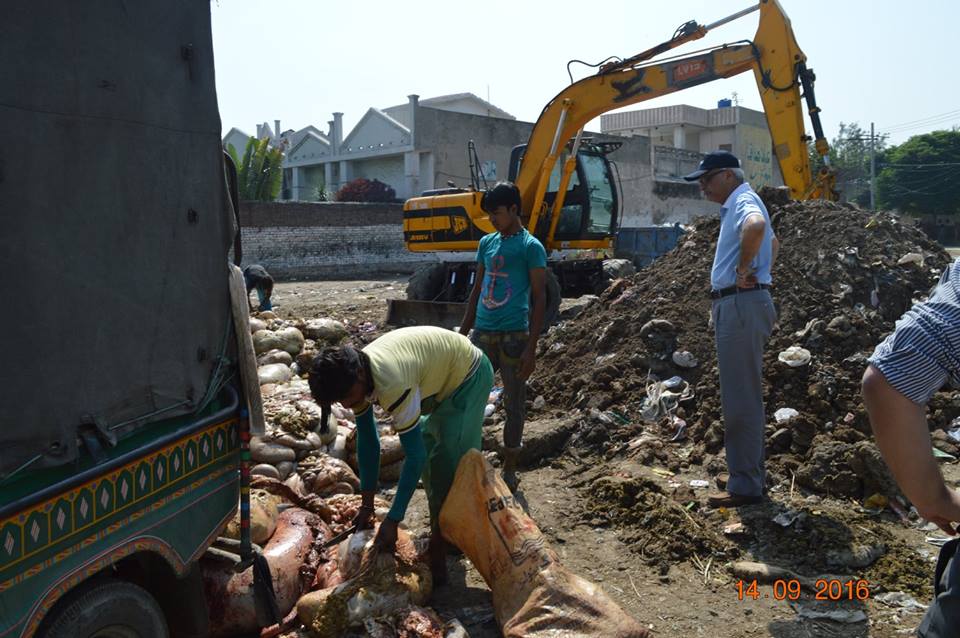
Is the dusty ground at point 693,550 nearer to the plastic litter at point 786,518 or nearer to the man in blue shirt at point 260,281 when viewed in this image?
the plastic litter at point 786,518

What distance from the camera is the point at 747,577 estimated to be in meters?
3.74

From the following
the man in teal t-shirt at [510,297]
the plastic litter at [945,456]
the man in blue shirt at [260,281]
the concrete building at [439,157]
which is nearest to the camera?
the man in teal t-shirt at [510,297]

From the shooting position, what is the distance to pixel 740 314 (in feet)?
13.9

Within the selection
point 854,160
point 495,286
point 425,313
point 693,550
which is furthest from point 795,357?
point 854,160

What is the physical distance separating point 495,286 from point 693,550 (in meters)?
1.91

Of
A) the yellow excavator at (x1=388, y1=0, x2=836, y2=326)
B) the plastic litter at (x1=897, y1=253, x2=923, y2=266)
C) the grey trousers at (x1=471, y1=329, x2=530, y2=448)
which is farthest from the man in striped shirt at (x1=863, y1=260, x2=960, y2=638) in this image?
the yellow excavator at (x1=388, y1=0, x2=836, y2=326)

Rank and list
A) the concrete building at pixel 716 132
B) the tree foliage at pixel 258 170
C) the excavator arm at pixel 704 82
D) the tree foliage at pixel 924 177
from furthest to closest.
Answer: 1. the tree foliage at pixel 924 177
2. the concrete building at pixel 716 132
3. the tree foliage at pixel 258 170
4. the excavator arm at pixel 704 82

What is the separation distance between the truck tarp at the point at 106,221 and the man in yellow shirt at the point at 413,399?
50 centimetres

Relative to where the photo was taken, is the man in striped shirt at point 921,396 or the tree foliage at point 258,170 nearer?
the man in striped shirt at point 921,396

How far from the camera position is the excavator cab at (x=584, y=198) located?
1139cm

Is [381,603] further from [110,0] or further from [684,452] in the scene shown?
[684,452]

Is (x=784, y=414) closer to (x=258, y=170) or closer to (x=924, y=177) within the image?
(x=258, y=170)

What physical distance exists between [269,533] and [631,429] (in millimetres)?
3227

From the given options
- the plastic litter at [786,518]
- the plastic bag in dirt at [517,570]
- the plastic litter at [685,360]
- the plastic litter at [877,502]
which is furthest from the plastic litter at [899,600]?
the plastic litter at [685,360]
